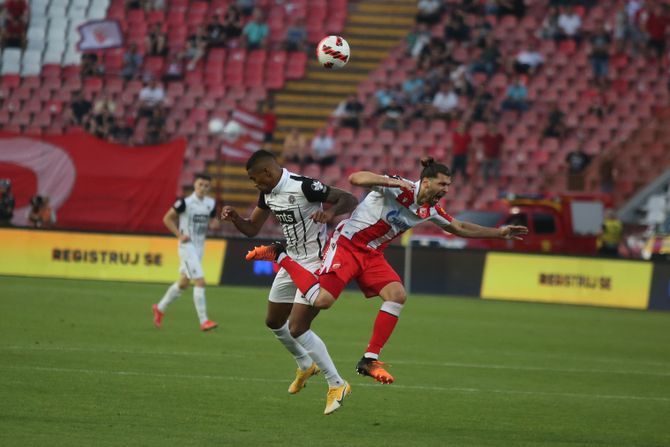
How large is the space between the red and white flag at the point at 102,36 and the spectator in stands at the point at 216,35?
2.69m

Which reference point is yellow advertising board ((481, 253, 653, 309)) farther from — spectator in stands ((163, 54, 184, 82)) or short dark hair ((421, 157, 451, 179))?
short dark hair ((421, 157, 451, 179))

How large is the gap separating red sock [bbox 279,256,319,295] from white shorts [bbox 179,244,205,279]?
7506 millimetres

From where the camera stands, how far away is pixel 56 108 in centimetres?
3644

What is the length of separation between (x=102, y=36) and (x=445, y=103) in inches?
423

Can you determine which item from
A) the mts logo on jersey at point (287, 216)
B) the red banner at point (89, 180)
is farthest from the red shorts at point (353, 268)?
the red banner at point (89, 180)

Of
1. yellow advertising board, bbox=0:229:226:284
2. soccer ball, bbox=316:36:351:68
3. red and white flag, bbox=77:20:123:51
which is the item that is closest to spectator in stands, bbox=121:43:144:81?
red and white flag, bbox=77:20:123:51

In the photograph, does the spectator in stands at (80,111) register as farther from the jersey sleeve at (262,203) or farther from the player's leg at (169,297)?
the jersey sleeve at (262,203)

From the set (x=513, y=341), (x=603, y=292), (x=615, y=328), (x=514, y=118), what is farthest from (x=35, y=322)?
(x=514, y=118)

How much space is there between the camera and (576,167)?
114ft

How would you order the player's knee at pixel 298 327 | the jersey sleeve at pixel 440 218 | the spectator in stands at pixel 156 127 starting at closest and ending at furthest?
the player's knee at pixel 298 327 < the jersey sleeve at pixel 440 218 < the spectator in stands at pixel 156 127

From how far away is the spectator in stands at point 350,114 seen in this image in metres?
35.7

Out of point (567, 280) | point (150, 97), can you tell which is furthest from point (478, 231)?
point (150, 97)

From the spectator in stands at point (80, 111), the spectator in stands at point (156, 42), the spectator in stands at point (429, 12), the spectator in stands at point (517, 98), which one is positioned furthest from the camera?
the spectator in stands at point (429, 12)

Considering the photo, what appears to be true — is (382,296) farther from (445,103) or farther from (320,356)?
(445,103)
